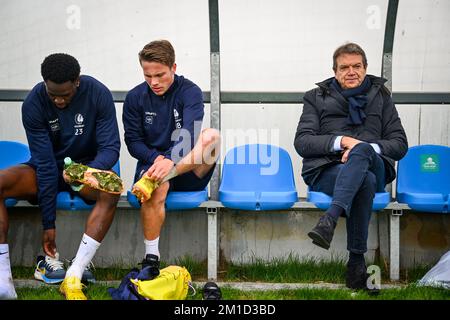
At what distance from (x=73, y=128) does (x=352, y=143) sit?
1786 millimetres

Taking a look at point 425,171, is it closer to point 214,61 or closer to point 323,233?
point 323,233

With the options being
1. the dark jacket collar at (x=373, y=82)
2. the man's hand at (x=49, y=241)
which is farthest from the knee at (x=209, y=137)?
the man's hand at (x=49, y=241)

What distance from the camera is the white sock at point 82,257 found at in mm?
3713

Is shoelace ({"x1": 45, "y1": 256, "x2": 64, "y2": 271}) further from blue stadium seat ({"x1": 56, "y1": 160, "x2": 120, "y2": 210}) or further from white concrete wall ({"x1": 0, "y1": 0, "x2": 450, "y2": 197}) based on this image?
white concrete wall ({"x1": 0, "y1": 0, "x2": 450, "y2": 197})

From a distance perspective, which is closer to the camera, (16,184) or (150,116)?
(16,184)

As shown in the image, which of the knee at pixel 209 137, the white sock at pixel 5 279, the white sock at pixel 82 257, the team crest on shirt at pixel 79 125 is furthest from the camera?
the team crest on shirt at pixel 79 125

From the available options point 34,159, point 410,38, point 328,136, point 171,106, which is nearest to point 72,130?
point 34,159

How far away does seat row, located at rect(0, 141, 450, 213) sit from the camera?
164 inches

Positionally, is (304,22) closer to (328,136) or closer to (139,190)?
(328,136)

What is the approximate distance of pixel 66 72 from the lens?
3947 millimetres

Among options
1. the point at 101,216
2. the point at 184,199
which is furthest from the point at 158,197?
the point at 101,216

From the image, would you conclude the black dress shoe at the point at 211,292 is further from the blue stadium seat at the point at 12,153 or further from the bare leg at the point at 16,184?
the blue stadium seat at the point at 12,153

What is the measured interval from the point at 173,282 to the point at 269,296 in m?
0.57

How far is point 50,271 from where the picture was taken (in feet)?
13.2
